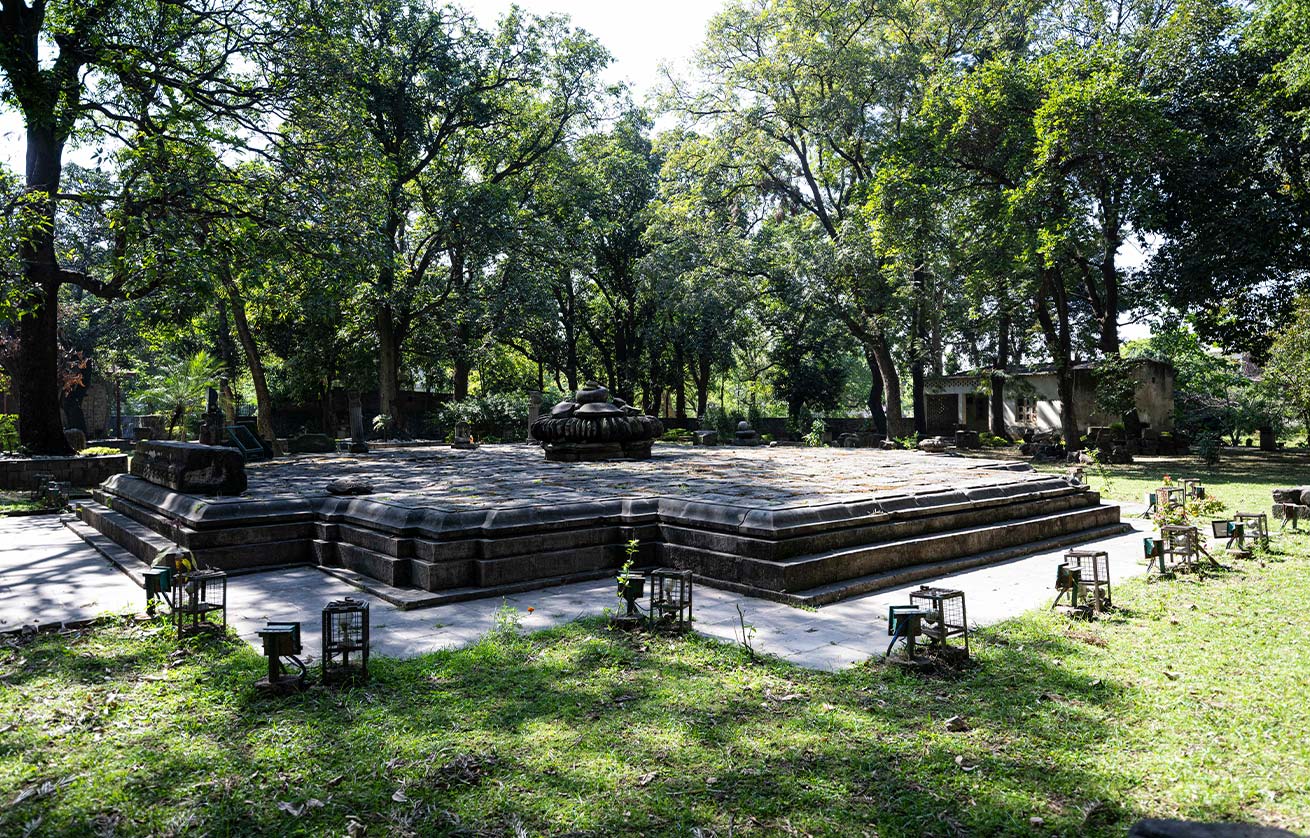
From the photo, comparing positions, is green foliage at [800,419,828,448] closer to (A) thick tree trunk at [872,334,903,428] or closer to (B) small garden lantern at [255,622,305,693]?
(A) thick tree trunk at [872,334,903,428]

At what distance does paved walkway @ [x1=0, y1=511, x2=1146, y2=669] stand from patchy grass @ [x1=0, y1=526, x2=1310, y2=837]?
46 cm

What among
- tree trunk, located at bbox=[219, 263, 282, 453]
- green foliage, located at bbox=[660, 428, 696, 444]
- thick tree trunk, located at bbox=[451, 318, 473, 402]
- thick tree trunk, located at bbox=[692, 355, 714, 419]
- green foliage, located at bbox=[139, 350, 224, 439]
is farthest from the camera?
thick tree trunk, located at bbox=[692, 355, 714, 419]

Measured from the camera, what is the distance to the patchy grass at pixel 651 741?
2.84 metres

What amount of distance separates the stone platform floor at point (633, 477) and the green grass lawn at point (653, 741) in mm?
2929

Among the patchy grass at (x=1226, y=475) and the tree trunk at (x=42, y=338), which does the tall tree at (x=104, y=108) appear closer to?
the tree trunk at (x=42, y=338)

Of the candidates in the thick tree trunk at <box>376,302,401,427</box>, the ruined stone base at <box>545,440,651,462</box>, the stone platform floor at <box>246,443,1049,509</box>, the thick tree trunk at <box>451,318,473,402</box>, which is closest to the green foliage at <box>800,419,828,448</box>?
the stone platform floor at <box>246,443,1049,509</box>

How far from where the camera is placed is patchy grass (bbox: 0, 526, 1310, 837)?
2.84 meters

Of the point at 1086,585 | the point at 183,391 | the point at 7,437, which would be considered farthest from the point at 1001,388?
the point at 7,437

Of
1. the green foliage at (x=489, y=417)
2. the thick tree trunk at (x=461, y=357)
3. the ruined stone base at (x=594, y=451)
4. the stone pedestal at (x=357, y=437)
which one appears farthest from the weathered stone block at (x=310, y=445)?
the ruined stone base at (x=594, y=451)

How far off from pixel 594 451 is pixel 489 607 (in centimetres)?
779

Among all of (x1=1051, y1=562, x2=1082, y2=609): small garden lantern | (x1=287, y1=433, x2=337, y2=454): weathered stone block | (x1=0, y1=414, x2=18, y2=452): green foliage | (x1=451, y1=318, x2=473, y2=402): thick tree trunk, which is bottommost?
(x1=1051, y1=562, x2=1082, y2=609): small garden lantern

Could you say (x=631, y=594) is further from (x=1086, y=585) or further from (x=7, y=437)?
(x=7, y=437)

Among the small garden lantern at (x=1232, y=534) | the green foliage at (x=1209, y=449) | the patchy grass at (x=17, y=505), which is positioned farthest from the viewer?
the green foliage at (x=1209, y=449)

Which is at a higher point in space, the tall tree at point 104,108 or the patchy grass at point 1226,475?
the tall tree at point 104,108
